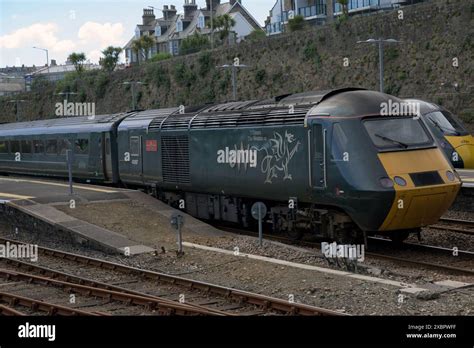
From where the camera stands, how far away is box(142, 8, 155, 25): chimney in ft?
313

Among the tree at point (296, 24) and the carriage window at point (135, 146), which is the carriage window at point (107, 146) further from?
the tree at point (296, 24)

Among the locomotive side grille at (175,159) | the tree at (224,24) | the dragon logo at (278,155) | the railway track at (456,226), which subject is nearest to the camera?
the dragon logo at (278,155)

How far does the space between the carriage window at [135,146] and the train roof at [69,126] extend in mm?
1803

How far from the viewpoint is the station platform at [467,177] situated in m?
20.4

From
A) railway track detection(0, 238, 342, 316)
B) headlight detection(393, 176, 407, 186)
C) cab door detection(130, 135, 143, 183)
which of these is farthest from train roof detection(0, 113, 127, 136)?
headlight detection(393, 176, 407, 186)

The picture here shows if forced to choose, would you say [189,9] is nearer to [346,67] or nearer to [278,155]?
[346,67]

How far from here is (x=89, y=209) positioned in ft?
65.4

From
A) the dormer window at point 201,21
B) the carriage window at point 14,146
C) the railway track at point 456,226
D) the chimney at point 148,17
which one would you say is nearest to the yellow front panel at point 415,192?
the railway track at point 456,226

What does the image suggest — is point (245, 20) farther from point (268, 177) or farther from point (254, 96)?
point (268, 177)

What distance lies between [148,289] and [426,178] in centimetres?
597

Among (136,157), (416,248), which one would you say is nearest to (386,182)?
(416,248)

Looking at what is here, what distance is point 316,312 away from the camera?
384 inches

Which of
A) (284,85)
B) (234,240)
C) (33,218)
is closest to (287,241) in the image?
(234,240)
